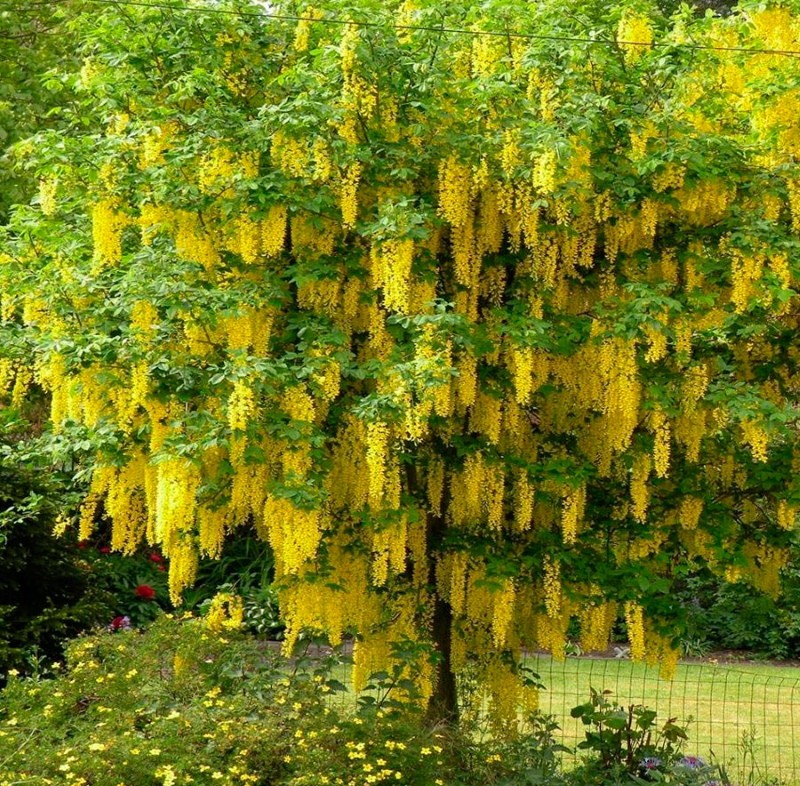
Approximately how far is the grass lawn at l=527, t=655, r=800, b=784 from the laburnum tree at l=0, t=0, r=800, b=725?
5.72 feet

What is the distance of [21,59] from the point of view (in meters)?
12.8

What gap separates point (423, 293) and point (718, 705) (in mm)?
7248

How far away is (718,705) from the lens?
464 inches

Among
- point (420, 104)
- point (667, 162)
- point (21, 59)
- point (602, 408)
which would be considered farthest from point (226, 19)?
point (21, 59)

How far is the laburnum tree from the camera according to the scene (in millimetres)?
5883

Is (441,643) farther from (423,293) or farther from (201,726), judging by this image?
(423,293)

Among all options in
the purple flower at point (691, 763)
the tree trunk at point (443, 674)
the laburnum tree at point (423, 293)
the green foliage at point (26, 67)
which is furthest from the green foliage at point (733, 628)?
the green foliage at point (26, 67)

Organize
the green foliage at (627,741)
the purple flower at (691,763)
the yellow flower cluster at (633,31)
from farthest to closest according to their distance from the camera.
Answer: the purple flower at (691,763) → the green foliage at (627,741) → the yellow flower cluster at (633,31)

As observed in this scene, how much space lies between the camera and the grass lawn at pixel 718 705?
8.82m

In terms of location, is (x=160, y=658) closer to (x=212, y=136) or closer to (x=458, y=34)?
(x=212, y=136)

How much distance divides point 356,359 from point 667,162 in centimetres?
190

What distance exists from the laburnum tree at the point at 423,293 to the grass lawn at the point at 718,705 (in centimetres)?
174

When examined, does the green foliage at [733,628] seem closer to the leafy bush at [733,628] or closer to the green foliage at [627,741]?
the leafy bush at [733,628]

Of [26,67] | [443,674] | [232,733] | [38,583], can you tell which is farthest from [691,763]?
[26,67]
